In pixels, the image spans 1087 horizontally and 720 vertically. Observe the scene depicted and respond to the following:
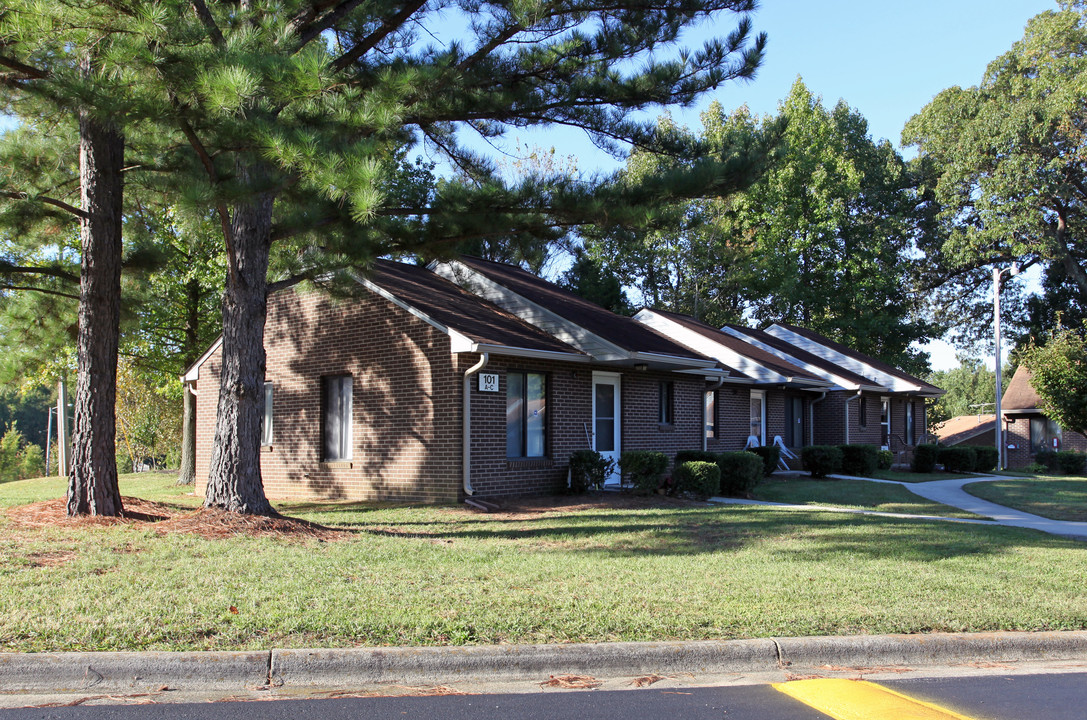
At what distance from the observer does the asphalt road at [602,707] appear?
476 centimetres

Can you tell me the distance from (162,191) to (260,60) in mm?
5084

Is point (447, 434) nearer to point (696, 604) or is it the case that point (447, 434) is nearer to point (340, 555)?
point (340, 555)

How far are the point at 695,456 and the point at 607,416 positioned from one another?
2.11 m

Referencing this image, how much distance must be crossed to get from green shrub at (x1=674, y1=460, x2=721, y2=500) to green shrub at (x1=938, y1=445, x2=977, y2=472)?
16.6m

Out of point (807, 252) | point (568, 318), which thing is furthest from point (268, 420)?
point (807, 252)

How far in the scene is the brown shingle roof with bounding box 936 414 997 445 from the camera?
4603cm

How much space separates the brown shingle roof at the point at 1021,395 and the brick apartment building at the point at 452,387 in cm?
2345

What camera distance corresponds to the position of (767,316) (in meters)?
42.9

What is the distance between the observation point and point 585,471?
15.3 meters

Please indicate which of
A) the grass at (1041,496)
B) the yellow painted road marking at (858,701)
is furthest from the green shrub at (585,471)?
the yellow painted road marking at (858,701)

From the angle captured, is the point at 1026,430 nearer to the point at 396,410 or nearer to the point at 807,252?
the point at 807,252

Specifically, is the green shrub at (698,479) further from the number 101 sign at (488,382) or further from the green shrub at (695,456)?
the number 101 sign at (488,382)

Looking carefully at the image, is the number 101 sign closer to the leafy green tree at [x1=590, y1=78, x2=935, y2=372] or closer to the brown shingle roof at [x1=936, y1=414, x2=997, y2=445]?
the leafy green tree at [x1=590, y1=78, x2=935, y2=372]

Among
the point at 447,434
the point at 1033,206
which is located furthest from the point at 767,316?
the point at 447,434
